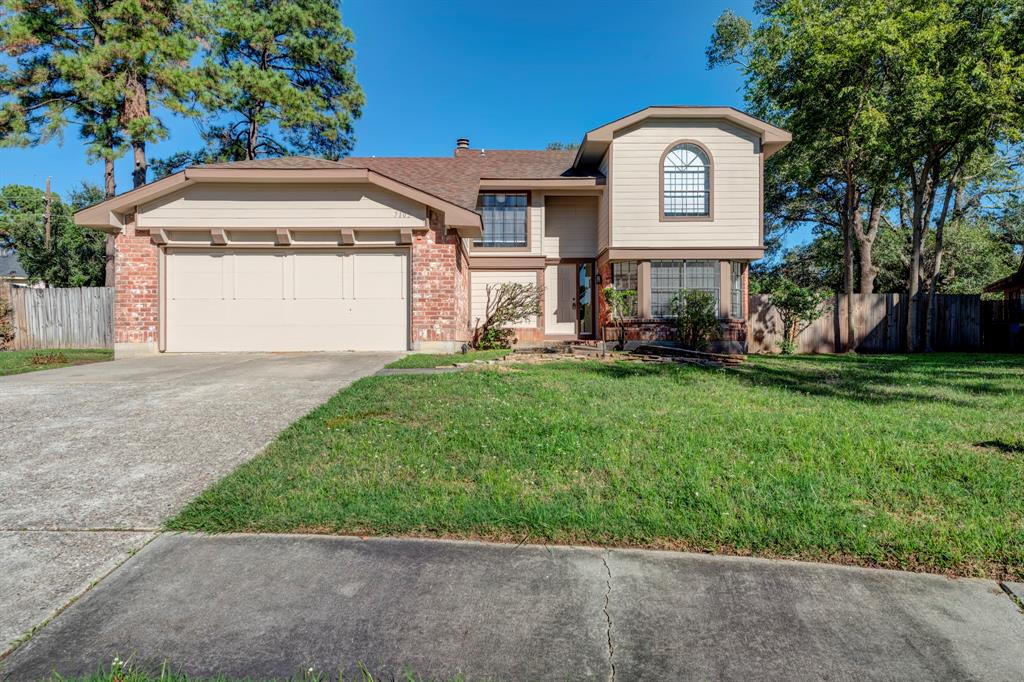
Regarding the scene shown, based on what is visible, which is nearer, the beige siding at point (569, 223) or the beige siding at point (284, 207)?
the beige siding at point (284, 207)

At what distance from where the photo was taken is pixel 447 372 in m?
8.17

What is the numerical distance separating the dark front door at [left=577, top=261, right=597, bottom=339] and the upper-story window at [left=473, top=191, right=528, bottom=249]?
2.17 meters

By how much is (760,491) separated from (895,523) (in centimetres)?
69

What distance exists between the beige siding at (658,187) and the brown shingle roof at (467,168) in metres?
1.73

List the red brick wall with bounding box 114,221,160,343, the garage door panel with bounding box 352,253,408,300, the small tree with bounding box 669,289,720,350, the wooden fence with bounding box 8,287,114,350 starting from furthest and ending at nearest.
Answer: the wooden fence with bounding box 8,287,114,350 < the small tree with bounding box 669,289,720,350 < the garage door panel with bounding box 352,253,408,300 < the red brick wall with bounding box 114,221,160,343

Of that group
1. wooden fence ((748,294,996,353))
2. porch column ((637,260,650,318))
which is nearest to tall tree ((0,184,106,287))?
porch column ((637,260,650,318))

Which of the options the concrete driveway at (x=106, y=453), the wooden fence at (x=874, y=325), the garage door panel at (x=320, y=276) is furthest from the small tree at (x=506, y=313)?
the wooden fence at (x=874, y=325)

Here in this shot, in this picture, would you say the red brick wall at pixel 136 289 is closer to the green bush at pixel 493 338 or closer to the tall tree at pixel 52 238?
the green bush at pixel 493 338

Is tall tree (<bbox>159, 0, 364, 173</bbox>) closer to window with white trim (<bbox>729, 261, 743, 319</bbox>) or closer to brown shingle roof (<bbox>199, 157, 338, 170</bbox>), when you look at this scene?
brown shingle roof (<bbox>199, 157, 338, 170</bbox>)

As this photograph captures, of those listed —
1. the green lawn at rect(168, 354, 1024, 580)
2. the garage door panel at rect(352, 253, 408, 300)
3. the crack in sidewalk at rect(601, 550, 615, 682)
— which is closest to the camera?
the crack in sidewalk at rect(601, 550, 615, 682)

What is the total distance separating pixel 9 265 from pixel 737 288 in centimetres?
4882

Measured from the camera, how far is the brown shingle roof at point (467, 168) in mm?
15152

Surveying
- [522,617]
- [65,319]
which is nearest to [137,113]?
[65,319]

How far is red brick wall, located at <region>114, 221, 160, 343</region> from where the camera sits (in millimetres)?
11039
